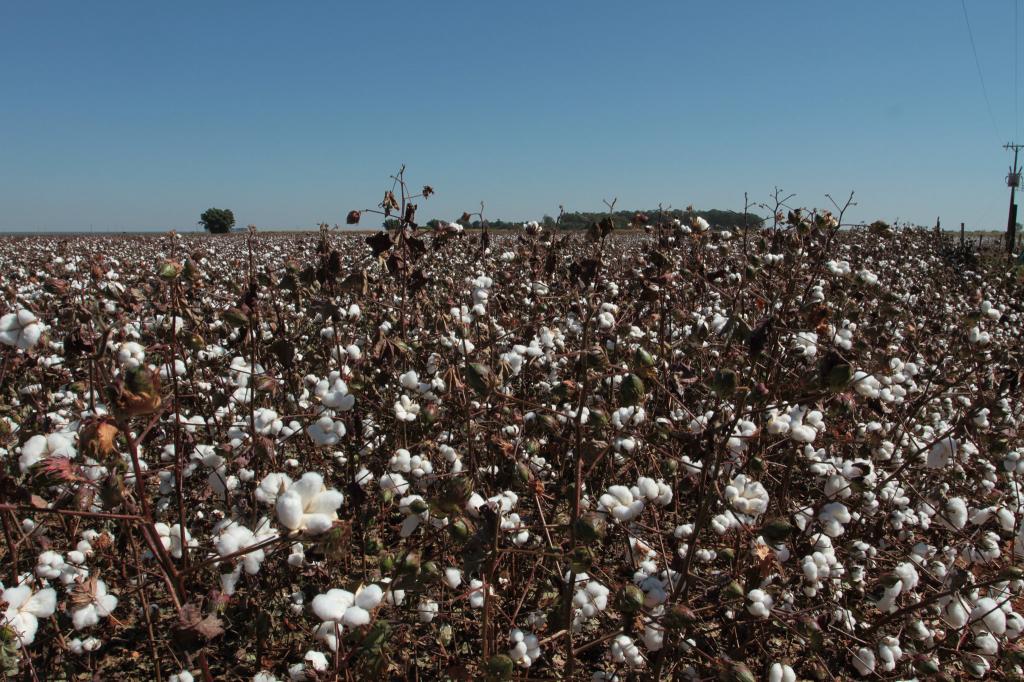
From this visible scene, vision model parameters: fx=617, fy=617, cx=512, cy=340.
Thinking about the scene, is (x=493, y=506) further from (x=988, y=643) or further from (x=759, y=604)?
(x=988, y=643)

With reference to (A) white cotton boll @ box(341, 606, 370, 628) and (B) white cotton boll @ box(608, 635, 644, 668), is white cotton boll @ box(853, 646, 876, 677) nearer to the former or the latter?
(B) white cotton boll @ box(608, 635, 644, 668)

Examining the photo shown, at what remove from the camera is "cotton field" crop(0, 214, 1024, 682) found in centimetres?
153

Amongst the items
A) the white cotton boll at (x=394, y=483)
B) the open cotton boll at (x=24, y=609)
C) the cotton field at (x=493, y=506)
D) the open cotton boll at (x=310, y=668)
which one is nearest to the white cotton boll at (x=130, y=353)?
the cotton field at (x=493, y=506)

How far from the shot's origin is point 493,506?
167cm

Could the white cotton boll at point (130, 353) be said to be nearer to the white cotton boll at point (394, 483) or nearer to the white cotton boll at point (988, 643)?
the white cotton boll at point (394, 483)

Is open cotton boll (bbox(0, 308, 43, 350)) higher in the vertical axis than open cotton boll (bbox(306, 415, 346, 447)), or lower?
higher

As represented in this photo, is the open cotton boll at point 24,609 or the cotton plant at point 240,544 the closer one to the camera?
the cotton plant at point 240,544

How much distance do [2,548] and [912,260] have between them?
1327 cm

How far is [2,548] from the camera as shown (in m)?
3.14

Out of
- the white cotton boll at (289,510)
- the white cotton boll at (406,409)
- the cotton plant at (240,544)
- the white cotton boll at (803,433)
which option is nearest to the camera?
the white cotton boll at (289,510)

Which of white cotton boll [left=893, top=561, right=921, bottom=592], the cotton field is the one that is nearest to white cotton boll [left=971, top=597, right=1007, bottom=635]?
the cotton field

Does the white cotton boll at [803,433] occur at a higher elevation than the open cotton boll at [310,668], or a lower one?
higher

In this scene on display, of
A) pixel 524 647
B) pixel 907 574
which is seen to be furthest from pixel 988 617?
pixel 524 647

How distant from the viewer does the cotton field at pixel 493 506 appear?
5.03 ft
